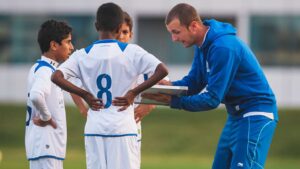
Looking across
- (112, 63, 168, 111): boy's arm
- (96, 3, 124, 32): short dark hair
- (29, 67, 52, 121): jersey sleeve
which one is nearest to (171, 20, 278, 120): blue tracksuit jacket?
(112, 63, 168, 111): boy's arm

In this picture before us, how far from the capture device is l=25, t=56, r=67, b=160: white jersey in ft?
32.2

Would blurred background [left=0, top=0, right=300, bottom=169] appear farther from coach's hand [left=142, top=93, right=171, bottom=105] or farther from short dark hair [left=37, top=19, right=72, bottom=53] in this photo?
coach's hand [left=142, top=93, right=171, bottom=105]

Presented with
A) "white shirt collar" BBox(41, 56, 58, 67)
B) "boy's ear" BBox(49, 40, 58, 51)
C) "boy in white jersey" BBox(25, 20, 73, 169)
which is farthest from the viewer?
"boy's ear" BBox(49, 40, 58, 51)

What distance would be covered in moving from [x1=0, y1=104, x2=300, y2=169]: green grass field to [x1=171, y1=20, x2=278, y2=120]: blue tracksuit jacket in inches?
543

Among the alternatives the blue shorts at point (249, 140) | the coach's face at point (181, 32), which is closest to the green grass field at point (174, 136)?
the blue shorts at point (249, 140)

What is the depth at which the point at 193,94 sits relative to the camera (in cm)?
Answer: 970

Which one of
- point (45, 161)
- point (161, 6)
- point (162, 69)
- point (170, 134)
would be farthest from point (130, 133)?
point (161, 6)

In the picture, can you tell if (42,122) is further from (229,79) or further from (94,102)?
(229,79)

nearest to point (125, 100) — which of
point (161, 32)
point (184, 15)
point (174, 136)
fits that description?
point (184, 15)

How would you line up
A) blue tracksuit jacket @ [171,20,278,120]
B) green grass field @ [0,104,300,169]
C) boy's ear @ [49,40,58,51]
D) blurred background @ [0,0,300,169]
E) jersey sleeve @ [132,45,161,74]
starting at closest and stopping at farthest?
jersey sleeve @ [132,45,161,74]
blue tracksuit jacket @ [171,20,278,120]
boy's ear @ [49,40,58,51]
green grass field @ [0,104,300,169]
blurred background @ [0,0,300,169]

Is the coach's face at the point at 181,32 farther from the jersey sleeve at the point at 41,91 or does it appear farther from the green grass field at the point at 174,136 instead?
the green grass field at the point at 174,136

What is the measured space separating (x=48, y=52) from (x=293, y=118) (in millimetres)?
21460

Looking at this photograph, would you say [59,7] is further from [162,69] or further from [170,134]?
[162,69]

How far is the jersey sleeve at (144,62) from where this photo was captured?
Answer: 28.7 ft
